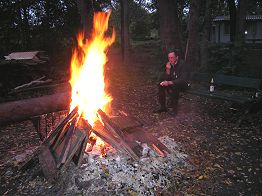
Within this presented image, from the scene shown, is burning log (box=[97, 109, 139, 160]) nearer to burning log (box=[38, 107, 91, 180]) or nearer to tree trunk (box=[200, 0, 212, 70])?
burning log (box=[38, 107, 91, 180])

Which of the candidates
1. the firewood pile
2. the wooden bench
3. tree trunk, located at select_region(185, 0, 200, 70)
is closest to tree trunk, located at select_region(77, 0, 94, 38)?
tree trunk, located at select_region(185, 0, 200, 70)

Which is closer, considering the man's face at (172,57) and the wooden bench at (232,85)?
the wooden bench at (232,85)

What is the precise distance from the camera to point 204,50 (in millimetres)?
13469

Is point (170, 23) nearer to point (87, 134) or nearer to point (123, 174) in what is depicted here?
point (87, 134)

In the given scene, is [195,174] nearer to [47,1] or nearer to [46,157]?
[46,157]

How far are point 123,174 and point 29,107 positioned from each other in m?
2.47

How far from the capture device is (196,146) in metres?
6.48

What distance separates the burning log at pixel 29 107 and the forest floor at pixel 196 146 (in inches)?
38.1

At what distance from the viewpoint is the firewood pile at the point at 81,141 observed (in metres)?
5.04

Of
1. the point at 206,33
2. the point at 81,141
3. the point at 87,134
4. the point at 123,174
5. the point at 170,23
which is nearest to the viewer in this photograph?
the point at 123,174

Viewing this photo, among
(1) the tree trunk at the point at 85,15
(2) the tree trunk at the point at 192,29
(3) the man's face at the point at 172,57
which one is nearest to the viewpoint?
(3) the man's face at the point at 172,57

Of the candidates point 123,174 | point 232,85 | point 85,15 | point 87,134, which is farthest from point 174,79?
point 85,15

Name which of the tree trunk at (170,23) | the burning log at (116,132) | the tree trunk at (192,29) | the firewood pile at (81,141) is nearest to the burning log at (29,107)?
the firewood pile at (81,141)

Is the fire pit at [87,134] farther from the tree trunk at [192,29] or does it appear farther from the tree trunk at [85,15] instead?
the tree trunk at [85,15]
